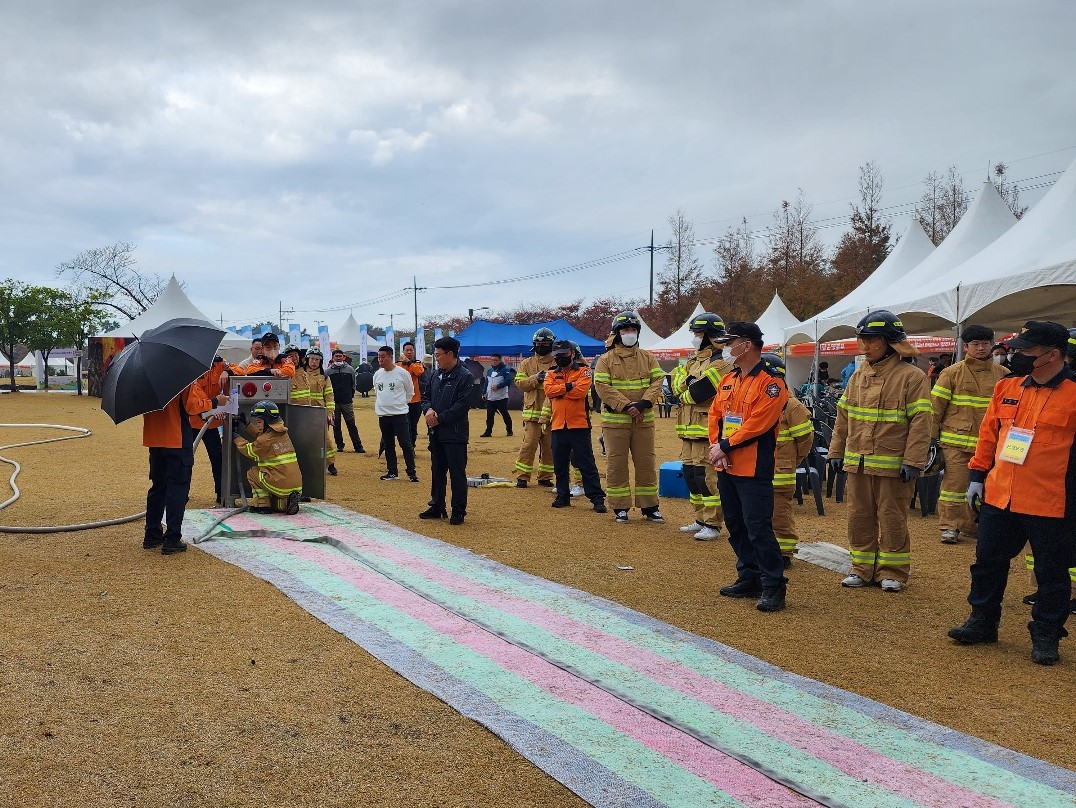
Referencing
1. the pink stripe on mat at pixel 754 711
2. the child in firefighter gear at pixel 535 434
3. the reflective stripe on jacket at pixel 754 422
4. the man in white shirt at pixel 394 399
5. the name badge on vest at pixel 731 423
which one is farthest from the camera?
the child in firefighter gear at pixel 535 434

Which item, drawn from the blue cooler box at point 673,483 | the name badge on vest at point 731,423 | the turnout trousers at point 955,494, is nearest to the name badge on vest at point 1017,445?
the name badge on vest at point 731,423

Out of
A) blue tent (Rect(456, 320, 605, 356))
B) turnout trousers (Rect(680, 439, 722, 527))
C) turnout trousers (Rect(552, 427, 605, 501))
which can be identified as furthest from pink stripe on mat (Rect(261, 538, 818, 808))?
blue tent (Rect(456, 320, 605, 356))

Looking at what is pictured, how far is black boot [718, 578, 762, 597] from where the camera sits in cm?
601

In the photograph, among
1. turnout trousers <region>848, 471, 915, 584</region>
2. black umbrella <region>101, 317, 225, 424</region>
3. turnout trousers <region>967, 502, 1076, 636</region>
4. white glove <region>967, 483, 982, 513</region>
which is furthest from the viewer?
black umbrella <region>101, 317, 225, 424</region>

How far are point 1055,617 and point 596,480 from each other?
215 inches

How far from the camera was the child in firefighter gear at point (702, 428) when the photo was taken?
8.18 metres

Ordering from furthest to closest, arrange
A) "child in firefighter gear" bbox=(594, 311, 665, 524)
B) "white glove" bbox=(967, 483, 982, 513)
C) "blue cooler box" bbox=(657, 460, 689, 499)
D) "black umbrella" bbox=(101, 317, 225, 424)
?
"blue cooler box" bbox=(657, 460, 689, 499)
"child in firefighter gear" bbox=(594, 311, 665, 524)
"black umbrella" bbox=(101, 317, 225, 424)
"white glove" bbox=(967, 483, 982, 513)

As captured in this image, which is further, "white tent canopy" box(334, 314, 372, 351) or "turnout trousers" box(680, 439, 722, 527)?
"white tent canopy" box(334, 314, 372, 351)

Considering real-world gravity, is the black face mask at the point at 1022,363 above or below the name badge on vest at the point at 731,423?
above

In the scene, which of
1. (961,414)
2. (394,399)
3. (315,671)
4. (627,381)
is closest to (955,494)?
(961,414)

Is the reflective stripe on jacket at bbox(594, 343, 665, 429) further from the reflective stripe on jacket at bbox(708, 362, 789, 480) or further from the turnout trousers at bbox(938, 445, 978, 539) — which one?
the reflective stripe on jacket at bbox(708, 362, 789, 480)

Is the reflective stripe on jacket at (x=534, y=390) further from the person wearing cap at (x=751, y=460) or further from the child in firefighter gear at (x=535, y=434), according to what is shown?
the person wearing cap at (x=751, y=460)

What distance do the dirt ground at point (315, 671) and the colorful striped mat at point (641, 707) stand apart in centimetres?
17

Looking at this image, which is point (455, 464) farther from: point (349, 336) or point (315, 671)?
point (349, 336)
